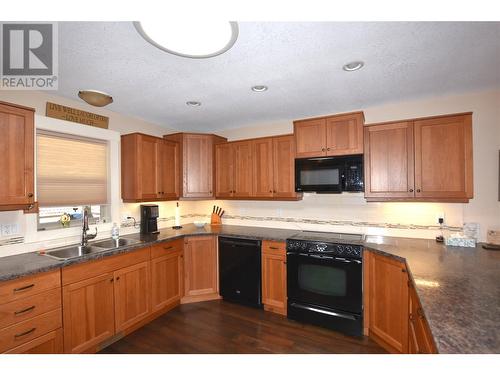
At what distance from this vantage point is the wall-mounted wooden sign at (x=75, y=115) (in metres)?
2.48

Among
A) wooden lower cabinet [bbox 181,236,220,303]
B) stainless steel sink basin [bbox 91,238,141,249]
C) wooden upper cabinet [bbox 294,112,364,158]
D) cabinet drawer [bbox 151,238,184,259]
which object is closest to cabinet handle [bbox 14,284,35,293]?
stainless steel sink basin [bbox 91,238,141,249]

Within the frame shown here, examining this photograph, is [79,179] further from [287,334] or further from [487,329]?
[487,329]

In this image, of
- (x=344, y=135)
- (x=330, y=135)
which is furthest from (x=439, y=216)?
(x=330, y=135)

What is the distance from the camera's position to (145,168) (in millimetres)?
3105

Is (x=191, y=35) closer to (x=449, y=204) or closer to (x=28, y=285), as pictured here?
(x=28, y=285)

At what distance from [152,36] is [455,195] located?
9.34 ft

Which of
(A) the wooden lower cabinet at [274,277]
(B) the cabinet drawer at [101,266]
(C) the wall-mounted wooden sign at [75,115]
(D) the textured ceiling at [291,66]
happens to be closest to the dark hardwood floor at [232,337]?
(A) the wooden lower cabinet at [274,277]

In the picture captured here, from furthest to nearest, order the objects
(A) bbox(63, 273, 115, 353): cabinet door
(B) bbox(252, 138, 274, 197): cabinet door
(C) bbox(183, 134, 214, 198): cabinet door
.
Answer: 1. (C) bbox(183, 134, 214, 198): cabinet door
2. (B) bbox(252, 138, 274, 197): cabinet door
3. (A) bbox(63, 273, 115, 353): cabinet door

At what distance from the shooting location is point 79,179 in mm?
2781

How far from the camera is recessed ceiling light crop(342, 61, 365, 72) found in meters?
1.91

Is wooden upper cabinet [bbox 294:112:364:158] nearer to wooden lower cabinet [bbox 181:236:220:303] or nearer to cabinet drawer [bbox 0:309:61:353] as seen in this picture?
wooden lower cabinet [bbox 181:236:220:303]

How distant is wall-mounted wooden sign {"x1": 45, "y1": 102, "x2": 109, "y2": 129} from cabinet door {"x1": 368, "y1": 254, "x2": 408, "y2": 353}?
334 centimetres

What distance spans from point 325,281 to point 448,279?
1246 millimetres

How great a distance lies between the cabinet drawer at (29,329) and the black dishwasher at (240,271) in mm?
1744
